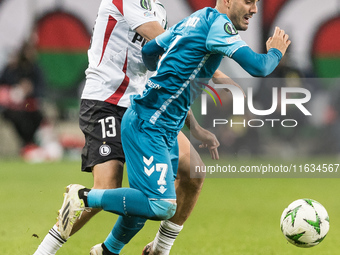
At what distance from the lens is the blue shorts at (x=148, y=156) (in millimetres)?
4332

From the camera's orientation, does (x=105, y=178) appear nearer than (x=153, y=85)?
No

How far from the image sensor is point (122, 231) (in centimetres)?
484

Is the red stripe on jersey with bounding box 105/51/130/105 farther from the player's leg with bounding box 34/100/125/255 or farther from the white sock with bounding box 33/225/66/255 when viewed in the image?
the white sock with bounding box 33/225/66/255

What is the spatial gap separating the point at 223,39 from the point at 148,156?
1.03 metres

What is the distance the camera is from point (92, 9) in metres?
15.4

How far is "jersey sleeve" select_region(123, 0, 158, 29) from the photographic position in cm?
482

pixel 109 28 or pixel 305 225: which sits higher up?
pixel 109 28

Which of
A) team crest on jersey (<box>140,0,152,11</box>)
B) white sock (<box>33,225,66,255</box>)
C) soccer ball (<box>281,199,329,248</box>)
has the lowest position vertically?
white sock (<box>33,225,66,255</box>)

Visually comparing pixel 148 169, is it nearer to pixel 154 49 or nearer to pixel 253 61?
pixel 154 49

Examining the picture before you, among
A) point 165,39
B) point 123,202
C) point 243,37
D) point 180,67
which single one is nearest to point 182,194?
point 123,202

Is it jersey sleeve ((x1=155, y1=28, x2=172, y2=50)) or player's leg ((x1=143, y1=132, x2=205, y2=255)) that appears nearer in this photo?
jersey sleeve ((x1=155, y1=28, x2=172, y2=50))

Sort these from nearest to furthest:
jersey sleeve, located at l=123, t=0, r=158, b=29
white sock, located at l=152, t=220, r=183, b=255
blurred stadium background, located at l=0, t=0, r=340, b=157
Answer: jersey sleeve, located at l=123, t=0, r=158, b=29 < white sock, located at l=152, t=220, r=183, b=255 < blurred stadium background, located at l=0, t=0, r=340, b=157

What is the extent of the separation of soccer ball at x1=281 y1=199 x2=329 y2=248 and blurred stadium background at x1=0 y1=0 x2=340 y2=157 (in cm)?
969

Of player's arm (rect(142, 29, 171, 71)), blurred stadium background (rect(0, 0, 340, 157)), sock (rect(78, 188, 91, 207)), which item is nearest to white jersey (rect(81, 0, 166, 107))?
player's arm (rect(142, 29, 171, 71))
